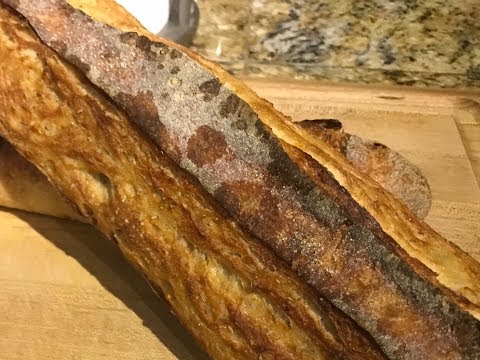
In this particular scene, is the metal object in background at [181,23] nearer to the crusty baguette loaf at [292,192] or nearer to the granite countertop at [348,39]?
the granite countertop at [348,39]

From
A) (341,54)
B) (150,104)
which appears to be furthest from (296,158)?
(341,54)

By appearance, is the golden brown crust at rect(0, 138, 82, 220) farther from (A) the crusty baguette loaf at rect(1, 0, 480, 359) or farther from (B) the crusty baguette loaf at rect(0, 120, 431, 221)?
(A) the crusty baguette loaf at rect(1, 0, 480, 359)

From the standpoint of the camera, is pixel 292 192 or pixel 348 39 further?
pixel 348 39

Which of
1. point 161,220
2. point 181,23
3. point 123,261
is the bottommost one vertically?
point 123,261

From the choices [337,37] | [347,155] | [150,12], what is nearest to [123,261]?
[347,155]

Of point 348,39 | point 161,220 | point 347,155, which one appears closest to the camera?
point 161,220

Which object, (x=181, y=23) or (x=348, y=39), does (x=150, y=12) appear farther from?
(x=348, y=39)

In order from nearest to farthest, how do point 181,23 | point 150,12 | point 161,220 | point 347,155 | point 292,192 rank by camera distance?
point 292,192, point 161,220, point 347,155, point 150,12, point 181,23
